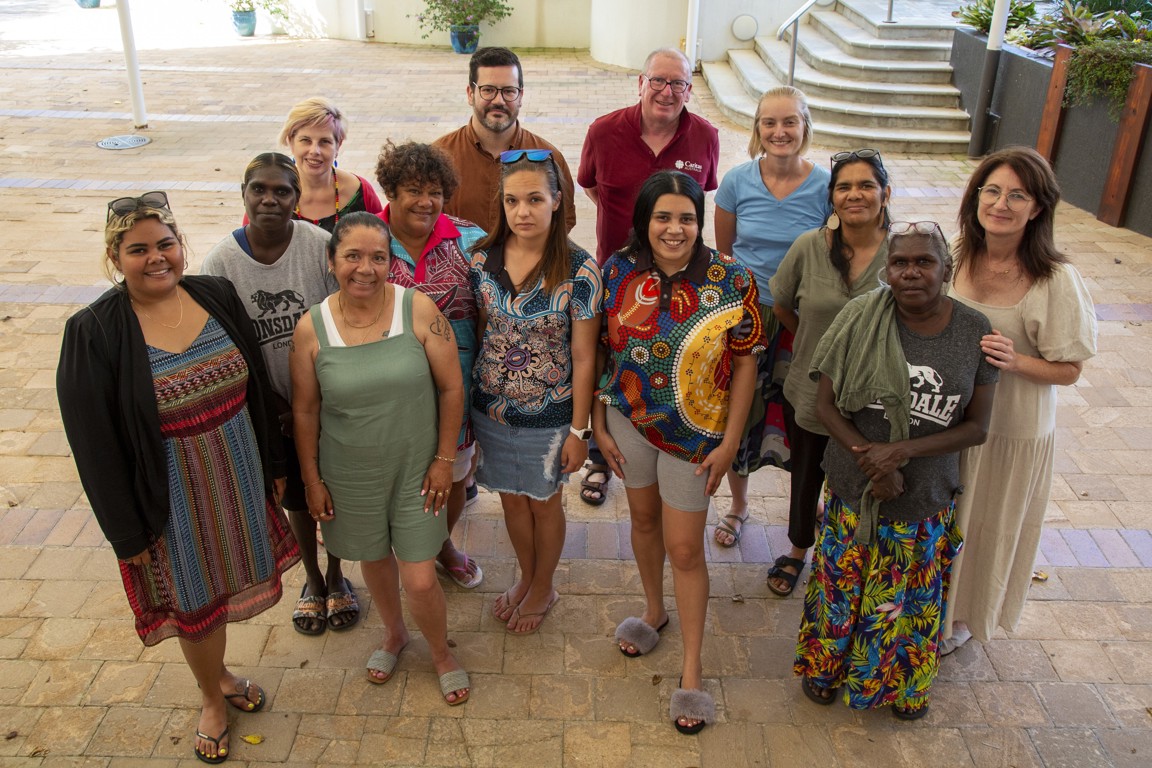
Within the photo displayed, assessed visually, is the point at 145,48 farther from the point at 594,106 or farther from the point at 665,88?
the point at 665,88

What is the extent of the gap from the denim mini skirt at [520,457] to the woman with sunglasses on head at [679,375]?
18 centimetres

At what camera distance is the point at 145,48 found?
16.3 m

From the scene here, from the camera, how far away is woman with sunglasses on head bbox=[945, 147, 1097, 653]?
2797 millimetres

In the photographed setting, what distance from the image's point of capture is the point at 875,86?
401 inches

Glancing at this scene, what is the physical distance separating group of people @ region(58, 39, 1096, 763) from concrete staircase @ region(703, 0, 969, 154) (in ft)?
24.3

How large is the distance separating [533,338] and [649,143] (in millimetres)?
1593

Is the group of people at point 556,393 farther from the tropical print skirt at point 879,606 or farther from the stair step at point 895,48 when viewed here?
the stair step at point 895,48

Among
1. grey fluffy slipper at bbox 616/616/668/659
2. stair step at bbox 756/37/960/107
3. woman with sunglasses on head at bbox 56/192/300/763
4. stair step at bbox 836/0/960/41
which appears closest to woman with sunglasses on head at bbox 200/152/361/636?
woman with sunglasses on head at bbox 56/192/300/763

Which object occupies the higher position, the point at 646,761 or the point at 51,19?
the point at 51,19

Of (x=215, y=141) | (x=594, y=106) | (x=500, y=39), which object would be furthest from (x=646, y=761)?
(x=500, y=39)

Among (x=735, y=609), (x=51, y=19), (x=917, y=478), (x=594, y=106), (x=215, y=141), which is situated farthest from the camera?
(x=51, y=19)

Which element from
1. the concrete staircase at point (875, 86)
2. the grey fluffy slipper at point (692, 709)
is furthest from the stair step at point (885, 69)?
the grey fluffy slipper at point (692, 709)

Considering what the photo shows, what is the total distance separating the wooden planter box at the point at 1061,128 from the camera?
7719mm

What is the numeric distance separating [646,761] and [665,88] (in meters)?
2.72
